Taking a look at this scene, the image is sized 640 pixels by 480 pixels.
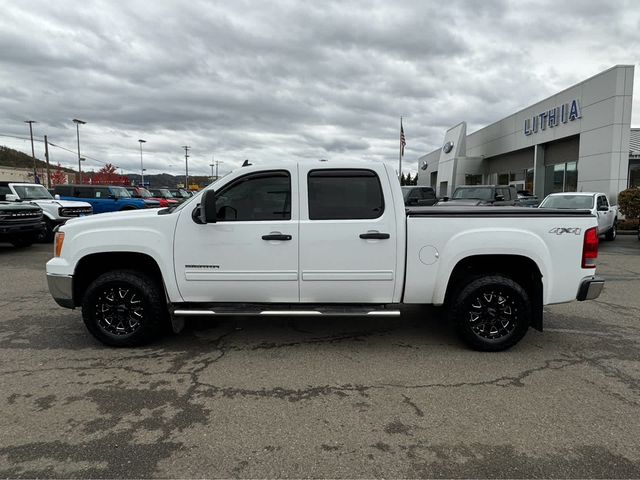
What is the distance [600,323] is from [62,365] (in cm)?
623

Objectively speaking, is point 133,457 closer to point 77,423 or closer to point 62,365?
point 77,423

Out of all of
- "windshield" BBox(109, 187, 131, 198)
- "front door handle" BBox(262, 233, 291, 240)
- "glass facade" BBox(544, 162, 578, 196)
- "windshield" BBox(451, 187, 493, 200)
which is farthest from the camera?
"glass facade" BBox(544, 162, 578, 196)

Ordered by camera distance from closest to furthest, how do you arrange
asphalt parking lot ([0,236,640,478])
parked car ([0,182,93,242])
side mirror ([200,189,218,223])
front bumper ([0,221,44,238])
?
asphalt parking lot ([0,236,640,478]), side mirror ([200,189,218,223]), front bumper ([0,221,44,238]), parked car ([0,182,93,242])

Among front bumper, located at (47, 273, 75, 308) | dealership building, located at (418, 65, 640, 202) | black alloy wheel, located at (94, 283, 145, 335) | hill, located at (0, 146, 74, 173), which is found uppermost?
hill, located at (0, 146, 74, 173)

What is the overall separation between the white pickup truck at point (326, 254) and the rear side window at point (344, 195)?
0.04 ft

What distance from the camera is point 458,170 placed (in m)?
34.7

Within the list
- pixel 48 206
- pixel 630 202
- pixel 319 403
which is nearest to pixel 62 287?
pixel 319 403

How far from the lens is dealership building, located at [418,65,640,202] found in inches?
719

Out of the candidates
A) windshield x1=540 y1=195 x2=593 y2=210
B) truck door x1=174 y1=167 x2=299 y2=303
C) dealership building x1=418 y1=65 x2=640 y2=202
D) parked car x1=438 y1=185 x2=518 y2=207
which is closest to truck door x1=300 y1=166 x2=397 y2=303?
truck door x1=174 y1=167 x2=299 y2=303

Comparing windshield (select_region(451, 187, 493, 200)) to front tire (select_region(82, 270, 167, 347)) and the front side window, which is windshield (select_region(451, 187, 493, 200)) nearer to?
the front side window

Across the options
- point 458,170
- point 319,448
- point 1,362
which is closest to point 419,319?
point 319,448

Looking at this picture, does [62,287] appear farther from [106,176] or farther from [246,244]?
[106,176]

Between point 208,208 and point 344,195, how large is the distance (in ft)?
4.41

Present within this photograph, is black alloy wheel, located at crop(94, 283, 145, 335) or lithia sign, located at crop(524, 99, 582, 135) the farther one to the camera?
lithia sign, located at crop(524, 99, 582, 135)
